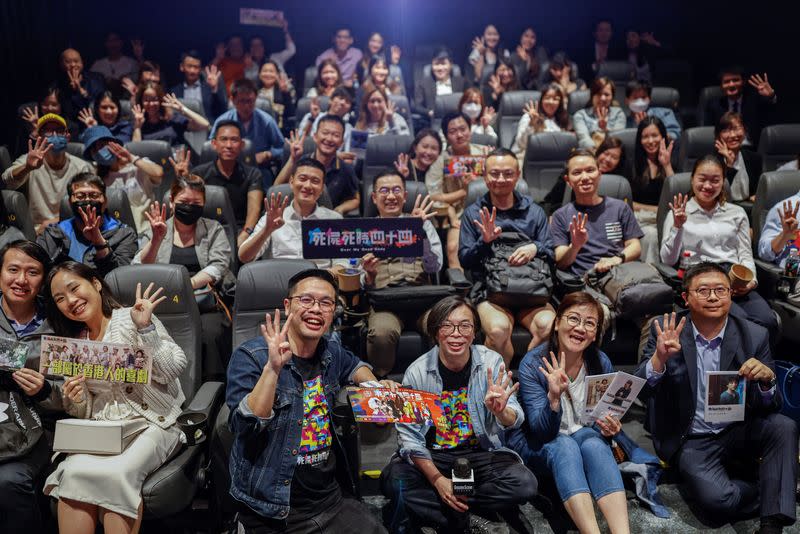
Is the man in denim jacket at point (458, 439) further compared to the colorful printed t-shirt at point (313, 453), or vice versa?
the man in denim jacket at point (458, 439)

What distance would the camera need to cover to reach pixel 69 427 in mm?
2654

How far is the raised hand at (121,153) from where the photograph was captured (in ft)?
15.3

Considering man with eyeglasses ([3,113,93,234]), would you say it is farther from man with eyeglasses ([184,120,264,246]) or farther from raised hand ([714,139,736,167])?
raised hand ([714,139,736,167])

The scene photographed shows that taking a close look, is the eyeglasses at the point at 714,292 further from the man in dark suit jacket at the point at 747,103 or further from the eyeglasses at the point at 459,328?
the man in dark suit jacket at the point at 747,103

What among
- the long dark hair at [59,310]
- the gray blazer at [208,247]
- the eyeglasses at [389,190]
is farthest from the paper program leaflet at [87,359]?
the eyeglasses at [389,190]

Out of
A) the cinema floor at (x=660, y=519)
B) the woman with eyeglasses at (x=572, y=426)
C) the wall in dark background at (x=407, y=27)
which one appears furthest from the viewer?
the wall in dark background at (x=407, y=27)

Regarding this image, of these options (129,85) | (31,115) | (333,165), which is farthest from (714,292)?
(129,85)

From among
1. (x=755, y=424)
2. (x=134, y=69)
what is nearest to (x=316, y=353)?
(x=755, y=424)

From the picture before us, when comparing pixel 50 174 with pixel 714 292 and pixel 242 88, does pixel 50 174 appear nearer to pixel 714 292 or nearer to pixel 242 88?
pixel 242 88

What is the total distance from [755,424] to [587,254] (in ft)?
4.24

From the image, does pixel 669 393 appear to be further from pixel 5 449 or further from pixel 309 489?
pixel 5 449

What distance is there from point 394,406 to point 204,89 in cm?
532

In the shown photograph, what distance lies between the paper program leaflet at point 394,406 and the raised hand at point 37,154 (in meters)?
3.05

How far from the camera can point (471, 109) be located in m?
6.28
